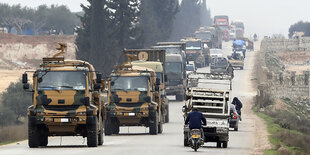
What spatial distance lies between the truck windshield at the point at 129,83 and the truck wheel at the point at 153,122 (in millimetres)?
1065

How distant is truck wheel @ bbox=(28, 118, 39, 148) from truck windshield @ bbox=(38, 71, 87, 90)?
A: 1264mm

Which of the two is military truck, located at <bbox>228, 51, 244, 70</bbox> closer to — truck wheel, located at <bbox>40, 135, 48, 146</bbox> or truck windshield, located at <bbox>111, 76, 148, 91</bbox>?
truck windshield, located at <bbox>111, 76, 148, 91</bbox>

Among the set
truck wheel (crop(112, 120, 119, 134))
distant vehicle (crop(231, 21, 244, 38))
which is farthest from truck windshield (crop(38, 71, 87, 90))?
distant vehicle (crop(231, 21, 244, 38))

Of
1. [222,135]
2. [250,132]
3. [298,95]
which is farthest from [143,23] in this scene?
[222,135]

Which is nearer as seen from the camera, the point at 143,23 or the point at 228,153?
the point at 228,153

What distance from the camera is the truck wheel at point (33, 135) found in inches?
1101

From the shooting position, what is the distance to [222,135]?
28.7 metres

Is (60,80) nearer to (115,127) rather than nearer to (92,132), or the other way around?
(92,132)

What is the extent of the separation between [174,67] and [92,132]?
3457cm

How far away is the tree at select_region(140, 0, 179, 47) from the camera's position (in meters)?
105

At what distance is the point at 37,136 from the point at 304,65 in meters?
112

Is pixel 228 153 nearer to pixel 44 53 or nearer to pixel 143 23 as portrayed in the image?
A: pixel 143 23

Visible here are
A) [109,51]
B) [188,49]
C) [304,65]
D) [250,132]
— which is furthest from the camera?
[304,65]

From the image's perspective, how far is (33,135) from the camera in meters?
28.1
